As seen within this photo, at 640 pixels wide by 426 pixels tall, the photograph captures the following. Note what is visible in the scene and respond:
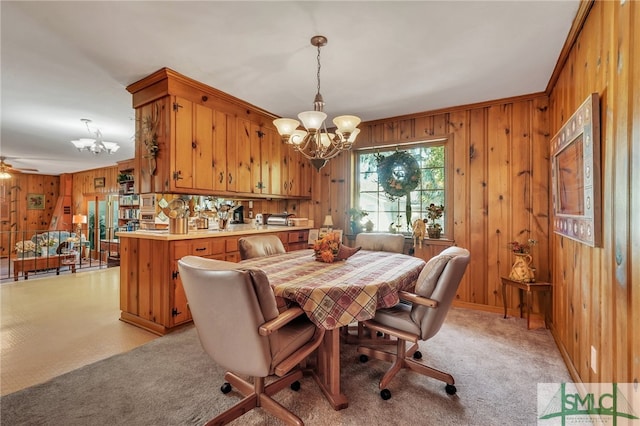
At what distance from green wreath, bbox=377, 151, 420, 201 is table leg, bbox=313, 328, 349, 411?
264cm

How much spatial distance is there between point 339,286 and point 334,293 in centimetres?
5

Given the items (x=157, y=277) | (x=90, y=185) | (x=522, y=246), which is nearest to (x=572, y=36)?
(x=522, y=246)

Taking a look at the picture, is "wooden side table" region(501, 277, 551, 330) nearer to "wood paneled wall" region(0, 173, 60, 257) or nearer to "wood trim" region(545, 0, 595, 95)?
"wood trim" region(545, 0, 595, 95)

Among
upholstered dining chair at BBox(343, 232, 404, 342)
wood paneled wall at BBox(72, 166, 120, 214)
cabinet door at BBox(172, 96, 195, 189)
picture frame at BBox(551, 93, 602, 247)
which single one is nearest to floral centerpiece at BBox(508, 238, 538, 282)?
picture frame at BBox(551, 93, 602, 247)

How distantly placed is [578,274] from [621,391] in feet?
3.03

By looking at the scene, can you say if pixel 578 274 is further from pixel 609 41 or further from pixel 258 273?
pixel 258 273

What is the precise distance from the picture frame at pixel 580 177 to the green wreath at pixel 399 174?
5.32 ft

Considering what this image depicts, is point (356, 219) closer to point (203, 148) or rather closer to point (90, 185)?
point (203, 148)

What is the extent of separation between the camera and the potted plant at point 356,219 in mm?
4301

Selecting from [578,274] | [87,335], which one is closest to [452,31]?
[578,274]

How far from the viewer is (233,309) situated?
4.29ft

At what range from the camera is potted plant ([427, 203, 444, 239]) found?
3776 mm

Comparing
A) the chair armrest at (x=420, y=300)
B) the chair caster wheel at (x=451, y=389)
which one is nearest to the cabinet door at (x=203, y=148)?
the chair armrest at (x=420, y=300)

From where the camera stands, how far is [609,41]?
1.52m
